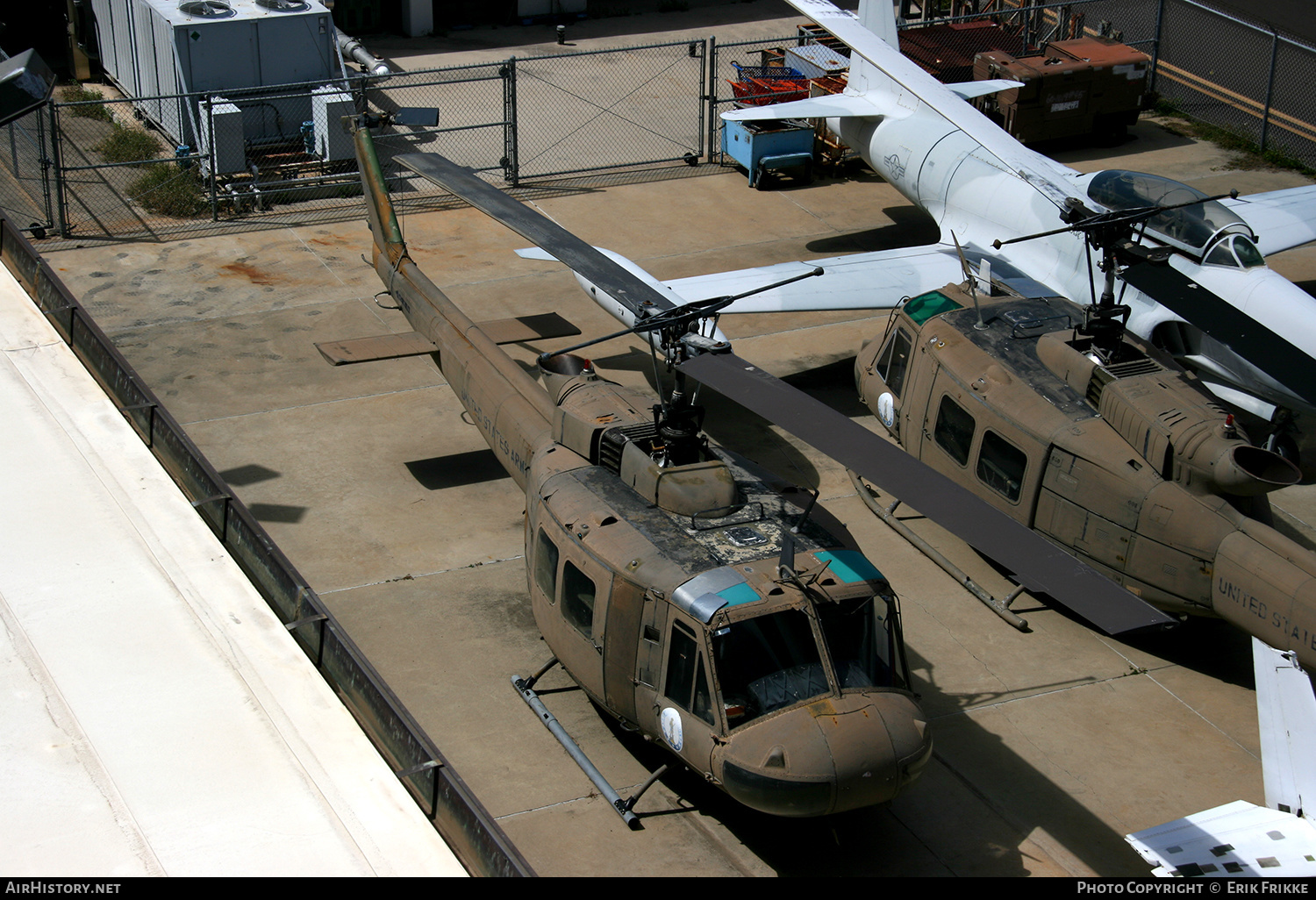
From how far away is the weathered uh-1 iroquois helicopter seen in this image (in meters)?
Answer: 8.66

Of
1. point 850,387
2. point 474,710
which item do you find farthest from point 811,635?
point 850,387

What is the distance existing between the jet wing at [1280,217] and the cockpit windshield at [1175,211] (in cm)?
330

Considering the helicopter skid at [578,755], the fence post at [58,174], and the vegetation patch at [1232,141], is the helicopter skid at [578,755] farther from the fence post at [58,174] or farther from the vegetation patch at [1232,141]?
the vegetation patch at [1232,141]

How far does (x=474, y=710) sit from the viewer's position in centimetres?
1127

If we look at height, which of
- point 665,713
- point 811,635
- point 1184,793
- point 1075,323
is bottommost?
point 1184,793

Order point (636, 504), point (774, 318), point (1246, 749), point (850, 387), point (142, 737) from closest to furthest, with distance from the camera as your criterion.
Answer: point (142, 737) < point (636, 504) < point (1246, 749) < point (850, 387) < point (774, 318)

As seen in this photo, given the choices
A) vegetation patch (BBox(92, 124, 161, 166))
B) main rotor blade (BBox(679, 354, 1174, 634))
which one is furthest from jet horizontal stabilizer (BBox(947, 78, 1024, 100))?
vegetation patch (BBox(92, 124, 161, 166))

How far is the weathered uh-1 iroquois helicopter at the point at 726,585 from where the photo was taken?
866cm

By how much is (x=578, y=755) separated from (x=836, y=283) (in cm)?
816

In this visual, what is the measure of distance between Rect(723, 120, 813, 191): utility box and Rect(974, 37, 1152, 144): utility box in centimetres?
378

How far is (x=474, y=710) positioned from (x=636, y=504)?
2.47 meters

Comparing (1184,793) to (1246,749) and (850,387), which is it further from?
(850,387)

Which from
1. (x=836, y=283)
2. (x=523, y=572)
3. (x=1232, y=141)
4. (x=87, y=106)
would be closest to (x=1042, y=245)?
(x=836, y=283)

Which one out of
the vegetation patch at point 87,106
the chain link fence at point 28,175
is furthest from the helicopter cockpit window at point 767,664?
the vegetation patch at point 87,106
